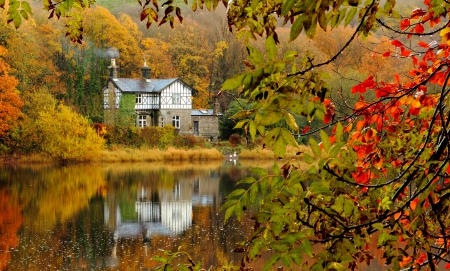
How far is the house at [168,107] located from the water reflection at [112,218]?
11497 millimetres

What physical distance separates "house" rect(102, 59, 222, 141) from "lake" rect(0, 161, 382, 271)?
37.7 ft

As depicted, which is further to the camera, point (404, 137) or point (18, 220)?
point (18, 220)

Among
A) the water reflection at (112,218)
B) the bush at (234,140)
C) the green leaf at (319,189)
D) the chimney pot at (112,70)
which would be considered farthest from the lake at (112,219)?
the chimney pot at (112,70)

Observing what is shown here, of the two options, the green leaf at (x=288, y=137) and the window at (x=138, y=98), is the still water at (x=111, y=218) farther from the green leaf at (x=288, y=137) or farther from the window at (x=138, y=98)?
the window at (x=138, y=98)

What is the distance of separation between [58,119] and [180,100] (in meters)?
10.4

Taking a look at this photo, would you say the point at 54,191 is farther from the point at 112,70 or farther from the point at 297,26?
the point at 112,70

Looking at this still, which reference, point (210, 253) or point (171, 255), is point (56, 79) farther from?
point (171, 255)

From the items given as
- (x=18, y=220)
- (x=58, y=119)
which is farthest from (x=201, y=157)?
(x=18, y=220)

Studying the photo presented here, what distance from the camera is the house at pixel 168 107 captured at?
34.3 metres

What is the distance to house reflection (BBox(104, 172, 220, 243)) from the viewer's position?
12711 millimetres

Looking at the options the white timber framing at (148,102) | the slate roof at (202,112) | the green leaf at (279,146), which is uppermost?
the white timber framing at (148,102)

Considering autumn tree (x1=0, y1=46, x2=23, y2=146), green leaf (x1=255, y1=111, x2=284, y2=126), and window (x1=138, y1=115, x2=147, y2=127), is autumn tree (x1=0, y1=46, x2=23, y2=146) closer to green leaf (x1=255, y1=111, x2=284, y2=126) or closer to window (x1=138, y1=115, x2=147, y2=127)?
window (x1=138, y1=115, x2=147, y2=127)

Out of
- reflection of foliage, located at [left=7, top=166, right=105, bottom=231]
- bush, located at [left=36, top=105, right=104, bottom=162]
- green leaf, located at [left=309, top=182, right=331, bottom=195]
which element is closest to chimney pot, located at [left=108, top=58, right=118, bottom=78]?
bush, located at [left=36, top=105, right=104, bottom=162]

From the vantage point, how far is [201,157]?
28312mm
